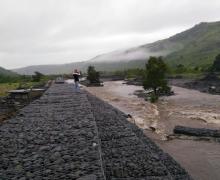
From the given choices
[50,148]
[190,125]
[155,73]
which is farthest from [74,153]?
[155,73]

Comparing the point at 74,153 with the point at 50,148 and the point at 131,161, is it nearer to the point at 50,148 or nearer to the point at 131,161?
the point at 50,148

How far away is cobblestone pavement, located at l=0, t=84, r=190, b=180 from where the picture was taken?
35.9 ft

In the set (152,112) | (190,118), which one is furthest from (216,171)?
(152,112)

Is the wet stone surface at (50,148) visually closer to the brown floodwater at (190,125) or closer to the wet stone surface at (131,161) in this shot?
the wet stone surface at (131,161)

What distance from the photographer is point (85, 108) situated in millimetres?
25703

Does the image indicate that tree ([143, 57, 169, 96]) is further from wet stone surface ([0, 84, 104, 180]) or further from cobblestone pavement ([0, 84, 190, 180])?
wet stone surface ([0, 84, 104, 180])

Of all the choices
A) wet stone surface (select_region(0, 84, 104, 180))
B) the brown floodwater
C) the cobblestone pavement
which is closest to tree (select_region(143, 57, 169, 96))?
the brown floodwater

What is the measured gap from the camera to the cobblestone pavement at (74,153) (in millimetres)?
10945

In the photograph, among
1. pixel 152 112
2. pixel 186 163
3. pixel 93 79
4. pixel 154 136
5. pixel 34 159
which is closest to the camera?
pixel 34 159

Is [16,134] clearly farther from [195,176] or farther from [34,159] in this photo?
[195,176]

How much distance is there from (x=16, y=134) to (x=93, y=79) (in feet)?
247

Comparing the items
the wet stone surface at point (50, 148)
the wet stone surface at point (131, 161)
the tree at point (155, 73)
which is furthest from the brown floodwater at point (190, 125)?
the tree at point (155, 73)

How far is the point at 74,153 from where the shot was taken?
12.7 m

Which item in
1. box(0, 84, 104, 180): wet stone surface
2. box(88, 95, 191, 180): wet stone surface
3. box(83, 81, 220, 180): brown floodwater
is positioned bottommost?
box(83, 81, 220, 180): brown floodwater
